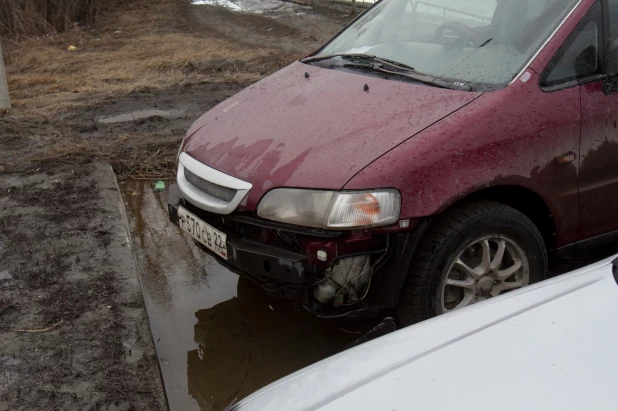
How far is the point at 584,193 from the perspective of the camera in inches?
141

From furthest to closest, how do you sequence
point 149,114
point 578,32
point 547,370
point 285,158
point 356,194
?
point 149,114 < point 578,32 < point 285,158 < point 356,194 < point 547,370

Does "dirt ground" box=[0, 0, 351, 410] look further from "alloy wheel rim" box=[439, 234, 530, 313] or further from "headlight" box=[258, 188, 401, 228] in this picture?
"alloy wheel rim" box=[439, 234, 530, 313]

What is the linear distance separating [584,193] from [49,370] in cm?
269

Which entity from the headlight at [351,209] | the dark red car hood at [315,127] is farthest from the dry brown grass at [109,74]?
the headlight at [351,209]

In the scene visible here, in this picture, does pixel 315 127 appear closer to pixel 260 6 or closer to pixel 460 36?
pixel 460 36

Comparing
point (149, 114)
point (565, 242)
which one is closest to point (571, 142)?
point (565, 242)

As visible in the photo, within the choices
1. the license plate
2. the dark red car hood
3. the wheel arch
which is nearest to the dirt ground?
the license plate

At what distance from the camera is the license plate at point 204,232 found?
11.3 ft

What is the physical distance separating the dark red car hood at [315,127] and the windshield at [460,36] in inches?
10.2

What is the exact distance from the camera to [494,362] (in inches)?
79.1

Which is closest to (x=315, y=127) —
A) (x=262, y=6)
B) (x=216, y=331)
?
(x=216, y=331)

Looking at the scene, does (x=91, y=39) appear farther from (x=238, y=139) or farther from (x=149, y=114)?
(x=238, y=139)

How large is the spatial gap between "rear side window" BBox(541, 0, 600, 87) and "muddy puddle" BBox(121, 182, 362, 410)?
64.8 inches

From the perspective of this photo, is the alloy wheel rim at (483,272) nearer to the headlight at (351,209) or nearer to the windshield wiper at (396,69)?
the headlight at (351,209)
